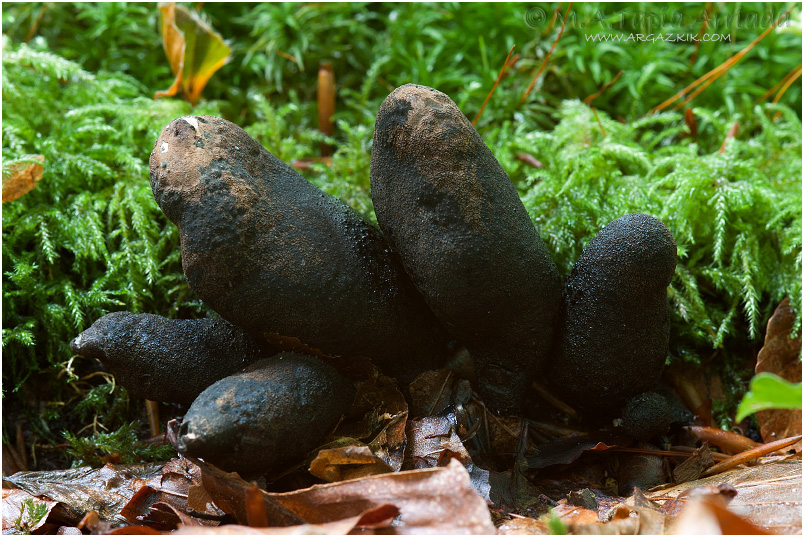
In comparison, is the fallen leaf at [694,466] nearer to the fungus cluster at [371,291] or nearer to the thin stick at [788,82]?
the fungus cluster at [371,291]

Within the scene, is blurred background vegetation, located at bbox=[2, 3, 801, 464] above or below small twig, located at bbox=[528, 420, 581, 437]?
above

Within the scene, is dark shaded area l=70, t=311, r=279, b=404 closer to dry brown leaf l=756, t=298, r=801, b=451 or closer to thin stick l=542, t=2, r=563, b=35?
dry brown leaf l=756, t=298, r=801, b=451

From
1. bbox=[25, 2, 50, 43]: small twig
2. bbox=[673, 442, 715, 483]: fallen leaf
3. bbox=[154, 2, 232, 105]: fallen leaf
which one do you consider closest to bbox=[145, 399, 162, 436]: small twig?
bbox=[154, 2, 232, 105]: fallen leaf

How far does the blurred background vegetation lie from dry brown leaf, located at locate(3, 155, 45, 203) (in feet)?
0.23

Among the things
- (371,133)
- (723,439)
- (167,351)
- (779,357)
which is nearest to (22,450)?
(167,351)

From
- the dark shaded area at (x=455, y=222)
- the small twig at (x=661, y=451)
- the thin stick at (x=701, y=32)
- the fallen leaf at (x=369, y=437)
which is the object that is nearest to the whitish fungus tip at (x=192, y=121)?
the dark shaded area at (x=455, y=222)

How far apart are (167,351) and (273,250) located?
→ 33 centimetres

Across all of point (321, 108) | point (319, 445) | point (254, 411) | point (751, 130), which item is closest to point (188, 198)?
point (254, 411)

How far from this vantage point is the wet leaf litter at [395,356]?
1.10 metres

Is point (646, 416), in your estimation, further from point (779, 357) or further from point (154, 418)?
point (154, 418)

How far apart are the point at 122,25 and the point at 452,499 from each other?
7.68ft

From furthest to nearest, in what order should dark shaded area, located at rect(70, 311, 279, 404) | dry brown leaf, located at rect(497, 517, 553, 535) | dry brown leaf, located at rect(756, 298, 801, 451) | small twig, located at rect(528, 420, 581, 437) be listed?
dry brown leaf, located at rect(756, 298, 801, 451)
small twig, located at rect(528, 420, 581, 437)
dark shaded area, located at rect(70, 311, 279, 404)
dry brown leaf, located at rect(497, 517, 553, 535)

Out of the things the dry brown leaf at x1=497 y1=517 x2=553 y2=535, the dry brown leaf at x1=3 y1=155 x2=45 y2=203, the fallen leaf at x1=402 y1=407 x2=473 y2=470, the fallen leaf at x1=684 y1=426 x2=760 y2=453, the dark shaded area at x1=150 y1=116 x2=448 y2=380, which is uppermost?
the dry brown leaf at x1=3 y1=155 x2=45 y2=203

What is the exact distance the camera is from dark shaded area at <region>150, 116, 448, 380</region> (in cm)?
114
